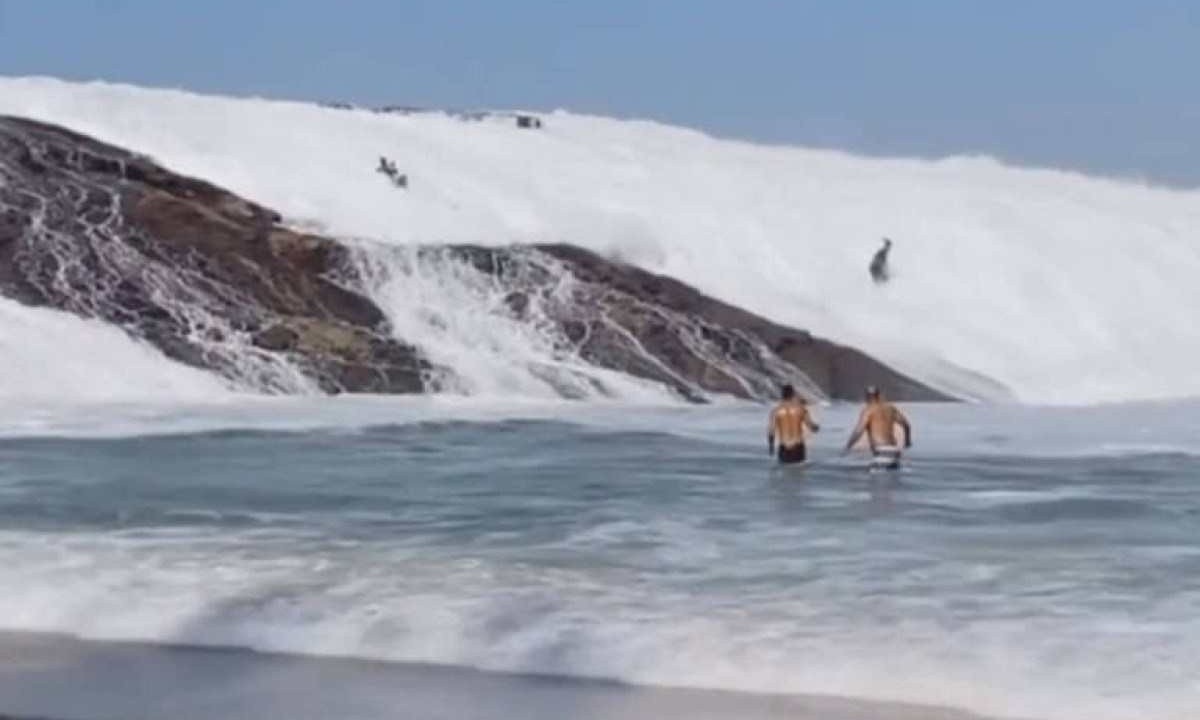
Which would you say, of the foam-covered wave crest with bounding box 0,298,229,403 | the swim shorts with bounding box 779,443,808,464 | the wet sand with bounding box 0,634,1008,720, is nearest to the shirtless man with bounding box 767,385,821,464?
the swim shorts with bounding box 779,443,808,464

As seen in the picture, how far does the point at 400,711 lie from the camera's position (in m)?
11.6

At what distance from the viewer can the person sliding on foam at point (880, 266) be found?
41.6 meters

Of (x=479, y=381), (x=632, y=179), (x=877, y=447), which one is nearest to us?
(x=877, y=447)

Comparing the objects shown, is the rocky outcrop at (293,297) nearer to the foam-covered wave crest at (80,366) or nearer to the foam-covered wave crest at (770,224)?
the foam-covered wave crest at (80,366)

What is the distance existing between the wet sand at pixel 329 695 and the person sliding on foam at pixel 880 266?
1145 inches

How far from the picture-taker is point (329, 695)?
12.0 meters

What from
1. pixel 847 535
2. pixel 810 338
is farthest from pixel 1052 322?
pixel 847 535

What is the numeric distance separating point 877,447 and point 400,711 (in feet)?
39.7

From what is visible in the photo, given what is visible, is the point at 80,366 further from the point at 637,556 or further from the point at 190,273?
the point at 637,556

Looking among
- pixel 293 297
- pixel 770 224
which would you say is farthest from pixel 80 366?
pixel 770 224

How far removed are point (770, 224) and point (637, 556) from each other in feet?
88.0

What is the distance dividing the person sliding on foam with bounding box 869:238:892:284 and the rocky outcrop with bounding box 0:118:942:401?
5240mm

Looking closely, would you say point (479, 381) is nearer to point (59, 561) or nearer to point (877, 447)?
point (877, 447)

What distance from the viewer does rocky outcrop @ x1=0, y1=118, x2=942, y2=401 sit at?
3372cm
